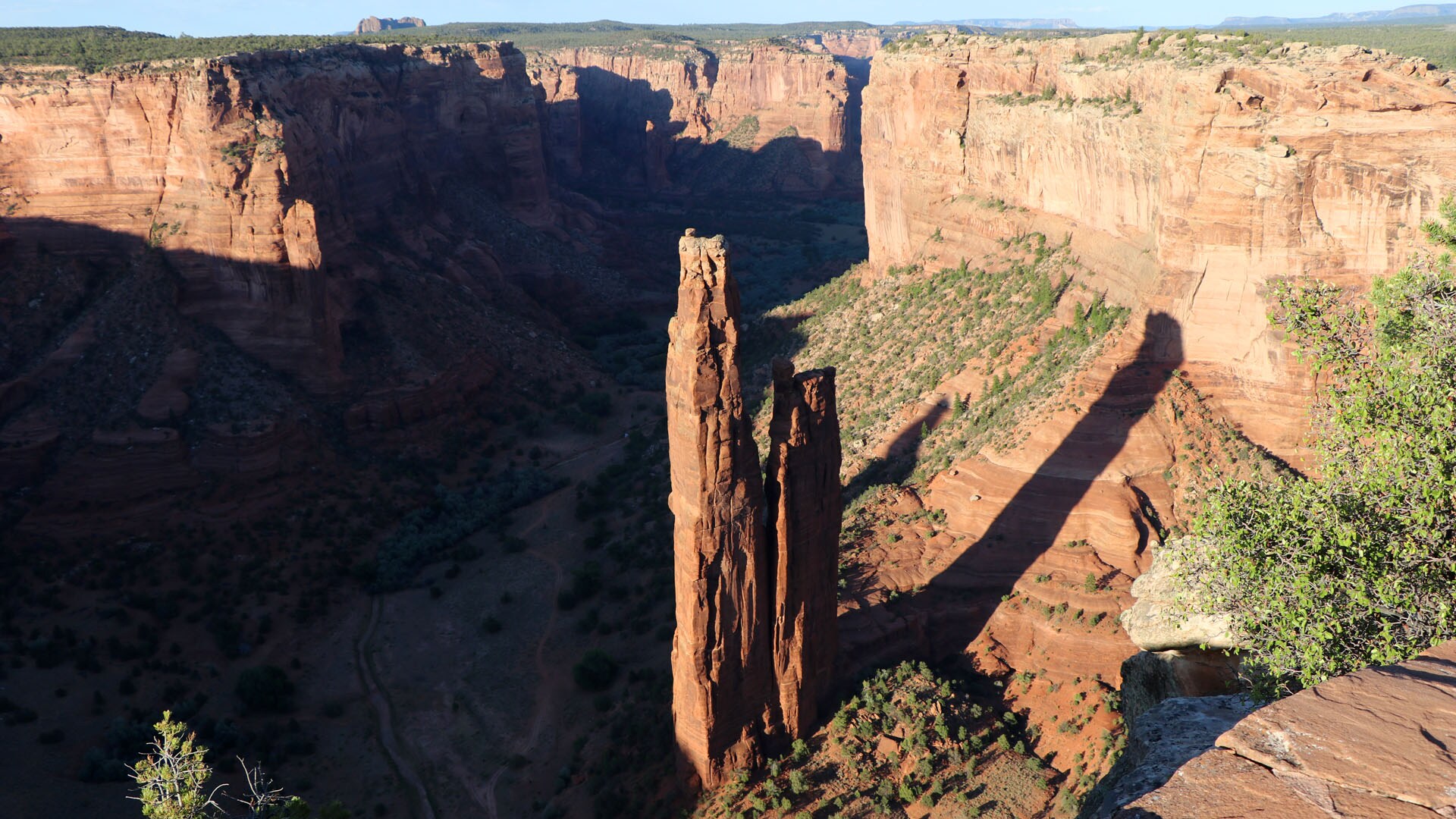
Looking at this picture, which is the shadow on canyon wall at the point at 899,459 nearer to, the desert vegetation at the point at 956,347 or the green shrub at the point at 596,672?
the desert vegetation at the point at 956,347

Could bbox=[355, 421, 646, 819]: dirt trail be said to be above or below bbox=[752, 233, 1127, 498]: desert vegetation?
below

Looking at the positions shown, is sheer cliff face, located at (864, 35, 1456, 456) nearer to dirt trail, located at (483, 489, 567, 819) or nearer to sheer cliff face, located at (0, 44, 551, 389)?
dirt trail, located at (483, 489, 567, 819)

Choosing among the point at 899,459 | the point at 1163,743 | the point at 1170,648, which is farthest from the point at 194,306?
the point at 1163,743

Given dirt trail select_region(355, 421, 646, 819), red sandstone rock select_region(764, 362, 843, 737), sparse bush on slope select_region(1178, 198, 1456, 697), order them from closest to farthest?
sparse bush on slope select_region(1178, 198, 1456, 697) < red sandstone rock select_region(764, 362, 843, 737) < dirt trail select_region(355, 421, 646, 819)

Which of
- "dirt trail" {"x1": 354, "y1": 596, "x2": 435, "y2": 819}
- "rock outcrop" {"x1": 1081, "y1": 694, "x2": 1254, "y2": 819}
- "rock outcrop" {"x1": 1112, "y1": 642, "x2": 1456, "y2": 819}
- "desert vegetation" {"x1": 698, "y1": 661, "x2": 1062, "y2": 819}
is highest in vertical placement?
"rock outcrop" {"x1": 1112, "y1": 642, "x2": 1456, "y2": 819}

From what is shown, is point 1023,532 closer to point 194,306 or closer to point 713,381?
point 713,381

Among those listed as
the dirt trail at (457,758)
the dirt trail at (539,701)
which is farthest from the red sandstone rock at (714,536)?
the dirt trail at (457,758)

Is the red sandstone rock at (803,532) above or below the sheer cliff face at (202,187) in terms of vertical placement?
below

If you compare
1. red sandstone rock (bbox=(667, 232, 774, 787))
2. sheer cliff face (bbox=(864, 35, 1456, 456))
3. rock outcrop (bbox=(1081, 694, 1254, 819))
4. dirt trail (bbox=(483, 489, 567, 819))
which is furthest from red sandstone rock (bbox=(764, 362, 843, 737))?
sheer cliff face (bbox=(864, 35, 1456, 456))
